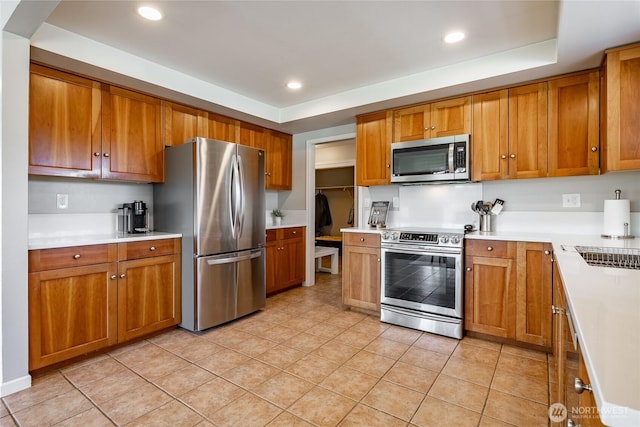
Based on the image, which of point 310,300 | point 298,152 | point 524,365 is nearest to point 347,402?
point 524,365

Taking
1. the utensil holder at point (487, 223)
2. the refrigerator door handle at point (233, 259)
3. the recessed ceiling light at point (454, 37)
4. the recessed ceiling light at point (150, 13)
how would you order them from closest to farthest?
the recessed ceiling light at point (150, 13), the recessed ceiling light at point (454, 37), the refrigerator door handle at point (233, 259), the utensil holder at point (487, 223)

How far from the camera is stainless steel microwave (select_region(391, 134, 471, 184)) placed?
3059mm

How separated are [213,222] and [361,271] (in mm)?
1561

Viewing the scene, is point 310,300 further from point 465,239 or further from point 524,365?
point 524,365

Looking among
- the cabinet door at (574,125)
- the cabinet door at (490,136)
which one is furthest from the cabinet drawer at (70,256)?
the cabinet door at (574,125)

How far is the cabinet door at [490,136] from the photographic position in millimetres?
2922

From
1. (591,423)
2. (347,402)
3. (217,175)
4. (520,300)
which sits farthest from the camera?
(217,175)

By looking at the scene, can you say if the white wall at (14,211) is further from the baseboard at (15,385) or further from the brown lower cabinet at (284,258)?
the brown lower cabinet at (284,258)

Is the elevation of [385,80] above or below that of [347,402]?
above

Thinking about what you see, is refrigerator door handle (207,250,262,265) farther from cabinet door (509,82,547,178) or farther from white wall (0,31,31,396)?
cabinet door (509,82,547,178)

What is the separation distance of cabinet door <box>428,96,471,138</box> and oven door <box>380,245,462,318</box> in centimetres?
114

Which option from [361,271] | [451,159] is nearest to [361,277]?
[361,271]

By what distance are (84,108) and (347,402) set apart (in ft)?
9.49

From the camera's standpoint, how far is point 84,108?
2.64m
